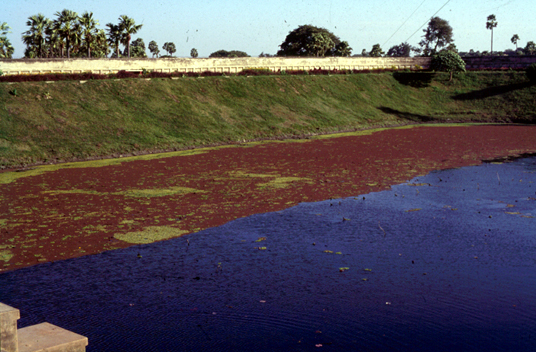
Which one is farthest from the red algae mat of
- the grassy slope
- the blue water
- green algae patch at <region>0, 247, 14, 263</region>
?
the grassy slope

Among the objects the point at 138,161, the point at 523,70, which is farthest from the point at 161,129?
the point at 523,70

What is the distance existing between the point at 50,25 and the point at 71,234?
247 ft

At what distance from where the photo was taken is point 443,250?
1694 centimetres

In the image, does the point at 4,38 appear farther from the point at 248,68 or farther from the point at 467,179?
the point at 467,179

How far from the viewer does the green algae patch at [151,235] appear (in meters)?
18.2

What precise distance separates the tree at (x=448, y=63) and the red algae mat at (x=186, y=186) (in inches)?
1460

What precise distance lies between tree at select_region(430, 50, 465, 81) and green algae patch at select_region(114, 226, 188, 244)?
7008 cm

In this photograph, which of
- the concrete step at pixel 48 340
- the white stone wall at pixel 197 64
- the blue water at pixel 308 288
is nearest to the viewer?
the concrete step at pixel 48 340

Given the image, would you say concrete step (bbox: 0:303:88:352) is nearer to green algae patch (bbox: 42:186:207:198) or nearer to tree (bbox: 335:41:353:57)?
green algae patch (bbox: 42:186:207:198)

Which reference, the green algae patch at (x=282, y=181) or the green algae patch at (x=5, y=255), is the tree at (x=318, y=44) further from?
the green algae patch at (x=5, y=255)

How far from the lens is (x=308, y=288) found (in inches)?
545

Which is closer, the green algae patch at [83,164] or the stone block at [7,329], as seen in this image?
the stone block at [7,329]

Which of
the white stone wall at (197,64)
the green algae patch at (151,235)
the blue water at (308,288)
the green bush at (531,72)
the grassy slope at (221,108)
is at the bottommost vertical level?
the blue water at (308,288)

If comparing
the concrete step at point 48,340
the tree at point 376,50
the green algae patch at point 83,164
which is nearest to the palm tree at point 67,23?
the green algae patch at point 83,164
